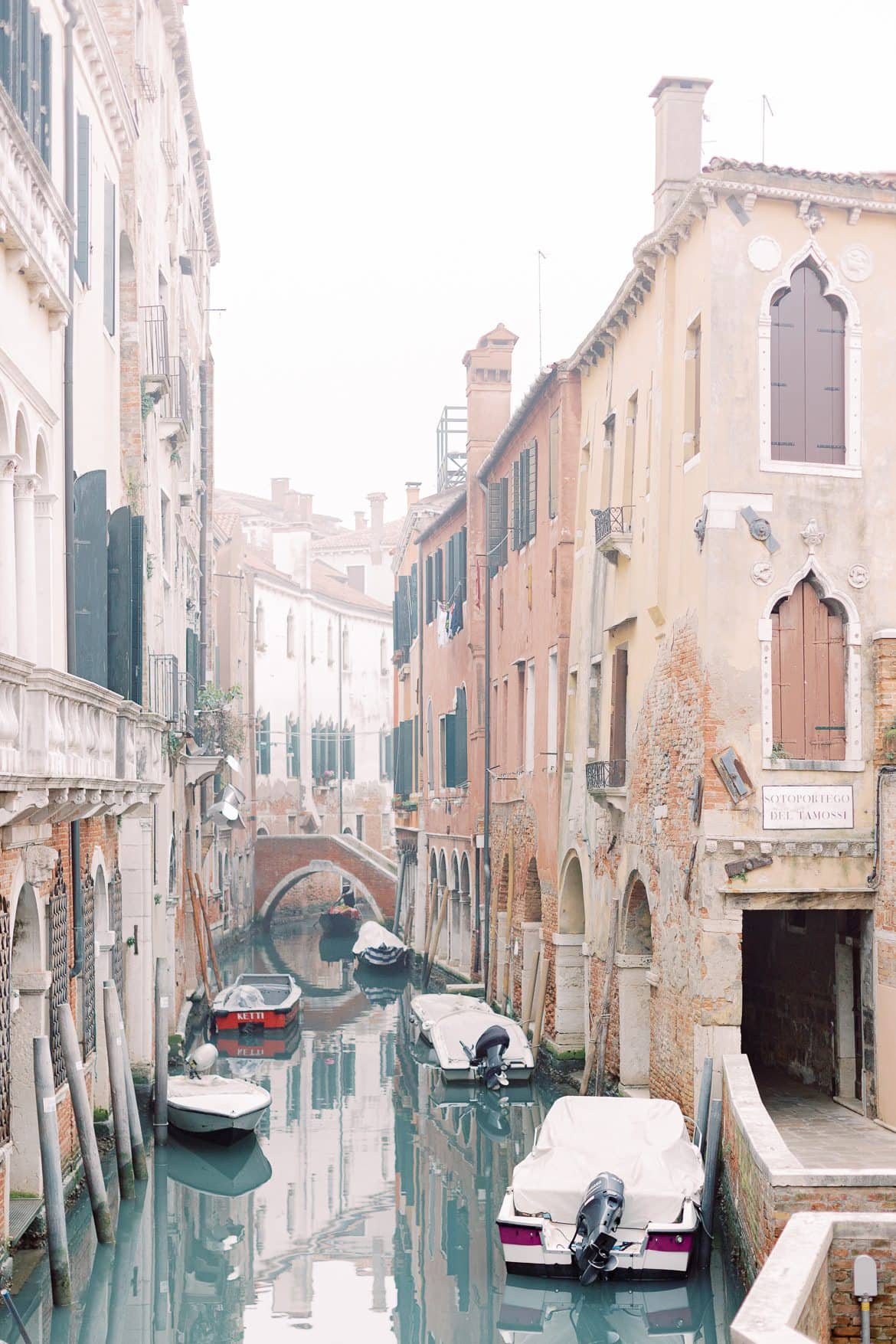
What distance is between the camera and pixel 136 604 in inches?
554

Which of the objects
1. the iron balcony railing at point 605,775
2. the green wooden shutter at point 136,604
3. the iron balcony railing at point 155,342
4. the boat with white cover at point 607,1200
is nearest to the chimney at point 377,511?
the iron balcony railing at point 155,342

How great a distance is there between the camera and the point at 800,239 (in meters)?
13.1

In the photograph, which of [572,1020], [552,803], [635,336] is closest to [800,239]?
[635,336]

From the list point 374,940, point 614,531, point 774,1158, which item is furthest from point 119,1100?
point 374,940

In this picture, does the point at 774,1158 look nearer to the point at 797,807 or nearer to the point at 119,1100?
the point at 797,807

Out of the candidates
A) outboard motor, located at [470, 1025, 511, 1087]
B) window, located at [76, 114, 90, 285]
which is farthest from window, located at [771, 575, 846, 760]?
outboard motor, located at [470, 1025, 511, 1087]

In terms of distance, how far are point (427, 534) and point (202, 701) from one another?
7.81 m

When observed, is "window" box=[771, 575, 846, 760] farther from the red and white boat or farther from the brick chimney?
the brick chimney

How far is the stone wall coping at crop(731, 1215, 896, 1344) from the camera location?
6.46m

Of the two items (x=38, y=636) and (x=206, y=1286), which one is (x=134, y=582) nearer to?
(x=38, y=636)

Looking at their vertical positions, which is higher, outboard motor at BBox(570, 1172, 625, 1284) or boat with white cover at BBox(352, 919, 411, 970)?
outboard motor at BBox(570, 1172, 625, 1284)

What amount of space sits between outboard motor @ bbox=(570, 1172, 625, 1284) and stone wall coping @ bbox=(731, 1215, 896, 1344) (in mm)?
2679

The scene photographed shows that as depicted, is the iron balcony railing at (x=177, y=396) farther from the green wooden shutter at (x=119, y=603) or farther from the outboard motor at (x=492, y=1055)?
the outboard motor at (x=492, y=1055)

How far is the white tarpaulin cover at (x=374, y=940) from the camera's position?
1270 inches
